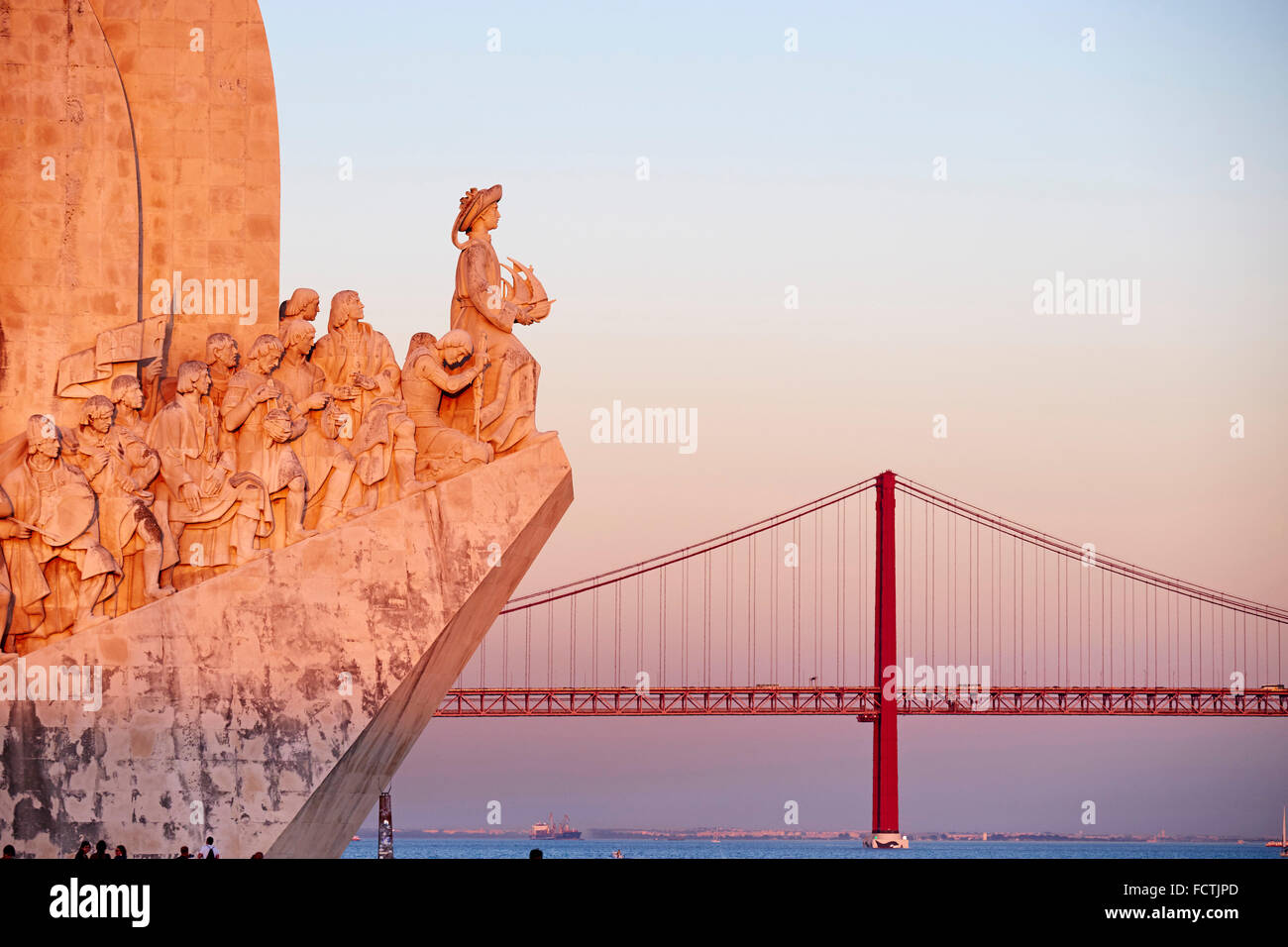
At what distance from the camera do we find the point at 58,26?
44.2ft

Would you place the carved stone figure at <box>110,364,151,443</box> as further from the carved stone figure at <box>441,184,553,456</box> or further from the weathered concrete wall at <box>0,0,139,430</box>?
the carved stone figure at <box>441,184,553,456</box>

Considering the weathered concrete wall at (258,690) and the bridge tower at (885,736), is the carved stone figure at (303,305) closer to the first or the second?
the weathered concrete wall at (258,690)

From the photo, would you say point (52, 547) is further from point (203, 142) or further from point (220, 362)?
point (203, 142)

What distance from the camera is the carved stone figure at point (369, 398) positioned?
12.8 meters

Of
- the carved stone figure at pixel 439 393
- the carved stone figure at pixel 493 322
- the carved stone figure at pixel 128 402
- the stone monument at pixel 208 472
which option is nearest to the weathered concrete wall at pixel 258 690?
the stone monument at pixel 208 472

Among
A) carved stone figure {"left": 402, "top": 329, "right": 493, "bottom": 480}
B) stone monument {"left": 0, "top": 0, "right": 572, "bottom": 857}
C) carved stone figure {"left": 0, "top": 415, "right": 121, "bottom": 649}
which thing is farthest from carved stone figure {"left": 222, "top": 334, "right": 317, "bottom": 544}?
carved stone figure {"left": 0, "top": 415, "right": 121, "bottom": 649}

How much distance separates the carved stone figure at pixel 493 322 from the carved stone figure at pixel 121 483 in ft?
6.58

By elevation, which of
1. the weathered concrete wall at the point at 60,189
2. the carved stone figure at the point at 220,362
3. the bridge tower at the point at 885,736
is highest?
the weathered concrete wall at the point at 60,189

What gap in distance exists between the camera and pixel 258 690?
40.3 feet

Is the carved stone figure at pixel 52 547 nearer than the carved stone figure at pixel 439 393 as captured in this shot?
Yes

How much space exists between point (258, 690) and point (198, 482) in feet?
4.58

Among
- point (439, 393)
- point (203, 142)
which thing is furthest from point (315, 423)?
point (203, 142)
